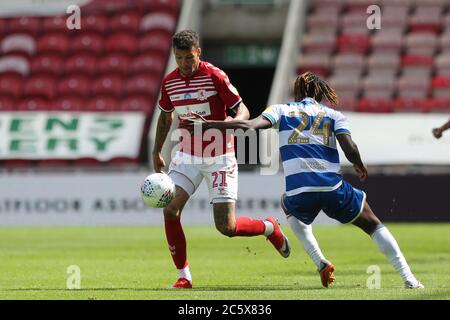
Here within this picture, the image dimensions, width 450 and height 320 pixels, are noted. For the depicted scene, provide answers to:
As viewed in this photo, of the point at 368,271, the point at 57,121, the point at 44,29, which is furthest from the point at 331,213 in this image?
the point at 44,29

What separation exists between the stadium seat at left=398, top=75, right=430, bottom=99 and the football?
1699cm

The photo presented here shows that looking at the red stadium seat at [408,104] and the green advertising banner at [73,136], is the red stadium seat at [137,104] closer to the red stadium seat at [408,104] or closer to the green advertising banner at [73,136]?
the green advertising banner at [73,136]

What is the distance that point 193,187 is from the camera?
10266 mm

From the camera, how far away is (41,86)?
27.2 m

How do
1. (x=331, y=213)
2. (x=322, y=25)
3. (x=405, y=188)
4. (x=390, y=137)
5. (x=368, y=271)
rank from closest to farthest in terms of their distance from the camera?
(x=331, y=213) < (x=368, y=271) < (x=405, y=188) < (x=390, y=137) < (x=322, y=25)

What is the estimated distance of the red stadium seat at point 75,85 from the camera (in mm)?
26844

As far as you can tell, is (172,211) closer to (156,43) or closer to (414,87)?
(414,87)

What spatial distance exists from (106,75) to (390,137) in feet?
23.9

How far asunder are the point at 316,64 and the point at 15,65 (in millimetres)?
7221

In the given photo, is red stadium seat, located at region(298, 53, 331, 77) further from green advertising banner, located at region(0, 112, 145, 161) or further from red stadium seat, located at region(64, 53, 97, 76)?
red stadium seat, located at region(64, 53, 97, 76)

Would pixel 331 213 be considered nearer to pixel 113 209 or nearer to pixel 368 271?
pixel 368 271

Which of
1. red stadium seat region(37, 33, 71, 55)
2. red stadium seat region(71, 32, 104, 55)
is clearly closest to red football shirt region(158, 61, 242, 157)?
red stadium seat region(71, 32, 104, 55)

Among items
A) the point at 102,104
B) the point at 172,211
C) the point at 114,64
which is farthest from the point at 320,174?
the point at 114,64
